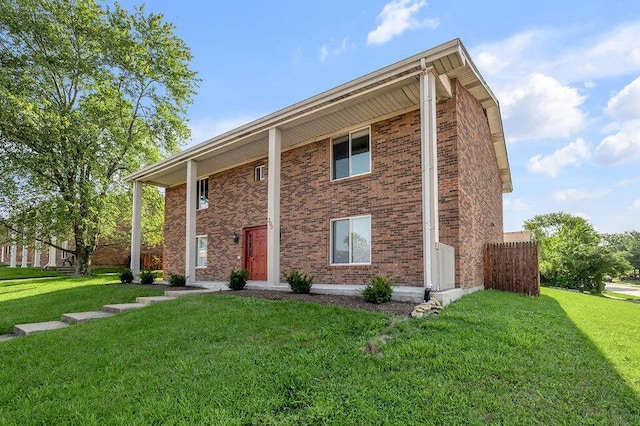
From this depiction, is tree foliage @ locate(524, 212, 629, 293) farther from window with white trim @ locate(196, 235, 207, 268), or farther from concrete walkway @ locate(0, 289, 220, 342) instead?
concrete walkway @ locate(0, 289, 220, 342)

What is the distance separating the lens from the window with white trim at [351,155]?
10.6 meters

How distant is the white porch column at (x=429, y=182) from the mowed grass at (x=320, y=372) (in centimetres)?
105

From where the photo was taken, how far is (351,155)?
35.7 feet

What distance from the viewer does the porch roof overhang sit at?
7.67 metres

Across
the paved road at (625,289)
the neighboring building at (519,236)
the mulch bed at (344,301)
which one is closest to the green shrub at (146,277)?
the mulch bed at (344,301)

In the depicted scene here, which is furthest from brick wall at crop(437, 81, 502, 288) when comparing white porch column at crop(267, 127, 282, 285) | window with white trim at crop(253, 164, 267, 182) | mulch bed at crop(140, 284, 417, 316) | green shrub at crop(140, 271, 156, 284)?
green shrub at crop(140, 271, 156, 284)

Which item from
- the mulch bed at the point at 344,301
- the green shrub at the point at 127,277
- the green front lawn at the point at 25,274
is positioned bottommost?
the green front lawn at the point at 25,274

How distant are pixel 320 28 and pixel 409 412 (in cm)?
1019

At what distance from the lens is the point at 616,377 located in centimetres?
398

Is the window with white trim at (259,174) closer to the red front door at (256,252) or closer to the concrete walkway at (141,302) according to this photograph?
the red front door at (256,252)

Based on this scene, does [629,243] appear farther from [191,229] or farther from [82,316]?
[82,316]

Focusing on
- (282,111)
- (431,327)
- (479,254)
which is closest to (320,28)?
(282,111)

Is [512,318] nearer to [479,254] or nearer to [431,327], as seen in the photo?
[431,327]

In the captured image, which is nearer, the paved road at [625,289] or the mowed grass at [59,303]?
the mowed grass at [59,303]
